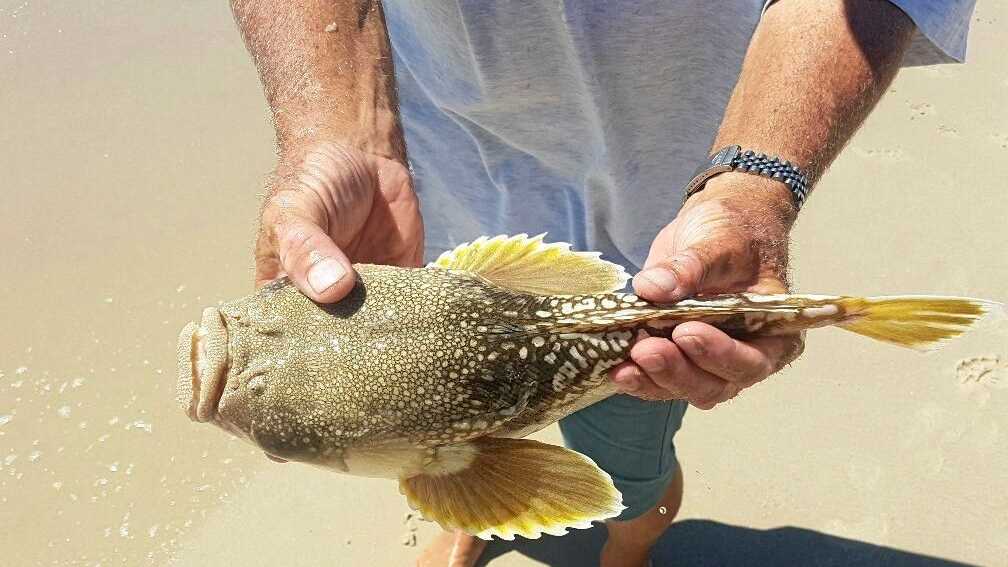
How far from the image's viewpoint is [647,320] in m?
2.52

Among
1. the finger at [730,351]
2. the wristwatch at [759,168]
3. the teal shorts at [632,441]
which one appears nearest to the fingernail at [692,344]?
the finger at [730,351]

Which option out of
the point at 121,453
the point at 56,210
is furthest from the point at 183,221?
the point at 121,453

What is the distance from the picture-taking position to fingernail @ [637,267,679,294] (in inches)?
96.8

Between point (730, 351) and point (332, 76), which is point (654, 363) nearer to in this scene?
point (730, 351)

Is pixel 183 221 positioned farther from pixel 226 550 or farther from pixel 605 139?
pixel 605 139

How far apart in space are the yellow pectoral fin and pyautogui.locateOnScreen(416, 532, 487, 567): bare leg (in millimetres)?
1886

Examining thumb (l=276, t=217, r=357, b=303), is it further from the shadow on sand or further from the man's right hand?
the shadow on sand

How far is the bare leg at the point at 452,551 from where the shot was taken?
4469 millimetres

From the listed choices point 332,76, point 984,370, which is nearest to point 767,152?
point 332,76

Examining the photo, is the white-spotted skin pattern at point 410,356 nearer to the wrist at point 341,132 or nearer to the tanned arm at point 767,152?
the tanned arm at point 767,152

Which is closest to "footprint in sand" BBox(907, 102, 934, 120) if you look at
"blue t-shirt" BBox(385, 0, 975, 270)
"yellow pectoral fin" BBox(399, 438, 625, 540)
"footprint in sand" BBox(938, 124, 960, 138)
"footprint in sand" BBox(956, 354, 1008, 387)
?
"footprint in sand" BBox(938, 124, 960, 138)

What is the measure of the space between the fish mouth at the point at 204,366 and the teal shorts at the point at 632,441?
1.66 m

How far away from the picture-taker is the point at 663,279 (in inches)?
97.1

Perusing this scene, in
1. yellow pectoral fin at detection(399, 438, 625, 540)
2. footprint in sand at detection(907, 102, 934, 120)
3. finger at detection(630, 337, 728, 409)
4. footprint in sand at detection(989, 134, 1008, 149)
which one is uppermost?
footprint in sand at detection(907, 102, 934, 120)
